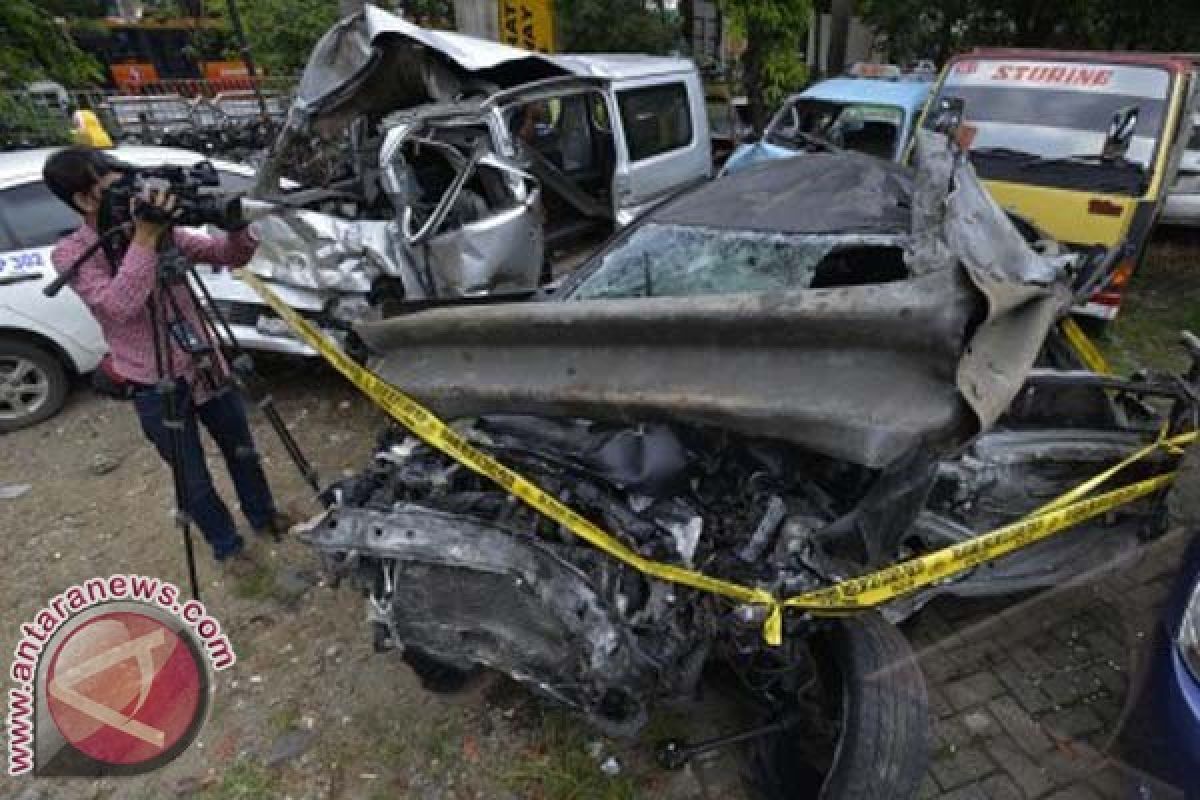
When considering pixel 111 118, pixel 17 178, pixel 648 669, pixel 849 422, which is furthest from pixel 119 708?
pixel 111 118

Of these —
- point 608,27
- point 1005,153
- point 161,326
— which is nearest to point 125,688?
point 161,326

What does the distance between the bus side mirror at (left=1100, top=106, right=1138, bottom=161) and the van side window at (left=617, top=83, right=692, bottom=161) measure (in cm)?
312

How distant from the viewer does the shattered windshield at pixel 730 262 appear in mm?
2414

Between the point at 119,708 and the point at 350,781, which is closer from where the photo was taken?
the point at 350,781

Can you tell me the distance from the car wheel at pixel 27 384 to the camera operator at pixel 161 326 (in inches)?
88.4

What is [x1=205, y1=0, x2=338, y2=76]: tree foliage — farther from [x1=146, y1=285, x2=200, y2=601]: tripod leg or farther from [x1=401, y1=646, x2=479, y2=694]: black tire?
[x1=401, y1=646, x2=479, y2=694]: black tire

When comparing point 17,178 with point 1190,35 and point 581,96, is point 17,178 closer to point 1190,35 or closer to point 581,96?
point 581,96

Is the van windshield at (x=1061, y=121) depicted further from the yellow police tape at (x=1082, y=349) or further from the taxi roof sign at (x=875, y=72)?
the taxi roof sign at (x=875, y=72)

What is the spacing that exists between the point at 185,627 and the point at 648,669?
2.17 meters

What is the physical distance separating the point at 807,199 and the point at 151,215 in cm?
225

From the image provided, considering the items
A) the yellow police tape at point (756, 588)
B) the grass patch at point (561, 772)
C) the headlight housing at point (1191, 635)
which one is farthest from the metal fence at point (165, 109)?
the headlight housing at point (1191, 635)

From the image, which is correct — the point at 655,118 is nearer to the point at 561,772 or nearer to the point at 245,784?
the point at 561,772

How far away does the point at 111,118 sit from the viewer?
11.6 meters

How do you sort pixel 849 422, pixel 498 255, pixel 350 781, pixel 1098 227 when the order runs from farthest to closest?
pixel 1098 227 < pixel 498 255 < pixel 350 781 < pixel 849 422
